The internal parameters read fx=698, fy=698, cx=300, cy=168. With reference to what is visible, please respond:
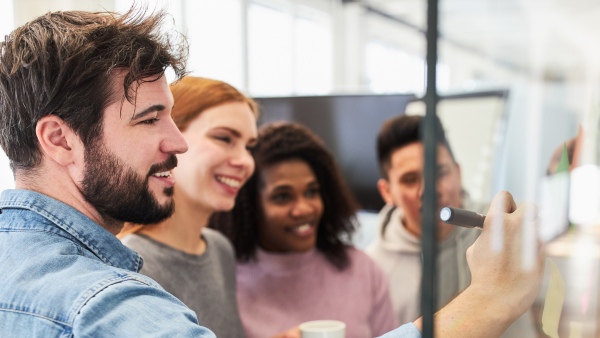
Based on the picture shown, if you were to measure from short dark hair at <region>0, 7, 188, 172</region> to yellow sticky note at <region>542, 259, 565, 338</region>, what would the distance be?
580mm

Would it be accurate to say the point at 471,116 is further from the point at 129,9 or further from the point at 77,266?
the point at 77,266

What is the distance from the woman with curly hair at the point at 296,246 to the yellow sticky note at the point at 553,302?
1058mm

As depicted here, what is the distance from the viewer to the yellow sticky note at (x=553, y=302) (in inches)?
27.0

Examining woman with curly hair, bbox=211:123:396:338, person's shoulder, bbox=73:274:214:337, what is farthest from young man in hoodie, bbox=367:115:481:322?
person's shoulder, bbox=73:274:214:337

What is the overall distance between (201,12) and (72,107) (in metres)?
2.64

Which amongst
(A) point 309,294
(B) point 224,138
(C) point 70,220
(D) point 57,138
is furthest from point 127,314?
(A) point 309,294

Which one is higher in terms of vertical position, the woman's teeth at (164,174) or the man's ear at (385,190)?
the woman's teeth at (164,174)

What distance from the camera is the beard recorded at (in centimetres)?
94

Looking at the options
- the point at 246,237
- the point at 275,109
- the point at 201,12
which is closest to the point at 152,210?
the point at 246,237

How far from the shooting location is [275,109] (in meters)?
2.33

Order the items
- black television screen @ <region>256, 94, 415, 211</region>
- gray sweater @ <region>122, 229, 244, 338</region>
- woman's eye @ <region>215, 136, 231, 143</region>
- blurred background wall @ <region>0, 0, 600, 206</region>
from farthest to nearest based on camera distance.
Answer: black television screen @ <region>256, 94, 415, 211</region>
woman's eye @ <region>215, 136, 231, 143</region>
gray sweater @ <region>122, 229, 244, 338</region>
blurred background wall @ <region>0, 0, 600, 206</region>

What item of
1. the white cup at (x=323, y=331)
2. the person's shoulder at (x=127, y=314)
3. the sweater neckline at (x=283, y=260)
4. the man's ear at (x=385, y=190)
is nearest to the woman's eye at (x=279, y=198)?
the sweater neckline at (x=283, y=260)

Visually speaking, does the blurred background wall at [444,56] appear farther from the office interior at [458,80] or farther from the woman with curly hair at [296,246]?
the woman with curly hair at [296,246]

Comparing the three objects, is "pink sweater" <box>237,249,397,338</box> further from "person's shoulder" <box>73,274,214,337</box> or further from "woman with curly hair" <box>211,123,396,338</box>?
"person's shoulder" <box>73,274,214,337</box>
